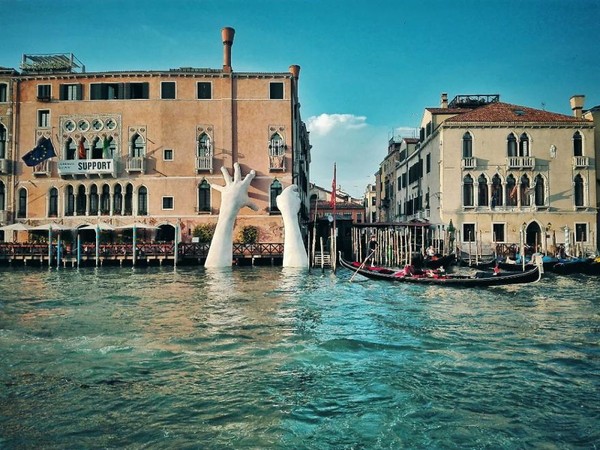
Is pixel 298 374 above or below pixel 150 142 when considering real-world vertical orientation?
below

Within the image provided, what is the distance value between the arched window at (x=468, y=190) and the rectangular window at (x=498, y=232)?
1.77m

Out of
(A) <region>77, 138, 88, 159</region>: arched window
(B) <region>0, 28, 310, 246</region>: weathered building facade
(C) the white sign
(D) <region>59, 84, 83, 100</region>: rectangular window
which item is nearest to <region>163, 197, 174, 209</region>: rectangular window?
(B) <region>0, 28, 310, 246</region>: weathered building facade

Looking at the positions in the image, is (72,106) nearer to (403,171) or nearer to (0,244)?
(0,244)

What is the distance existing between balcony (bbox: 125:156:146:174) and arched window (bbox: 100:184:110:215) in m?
1.82

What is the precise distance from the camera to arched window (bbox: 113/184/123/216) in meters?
28.9

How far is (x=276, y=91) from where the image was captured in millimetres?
29094

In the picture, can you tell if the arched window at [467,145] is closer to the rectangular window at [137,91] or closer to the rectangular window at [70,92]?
the rectangular window at [137,91]

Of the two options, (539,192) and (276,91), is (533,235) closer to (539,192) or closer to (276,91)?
(539,192)

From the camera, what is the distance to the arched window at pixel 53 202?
95.7 feet

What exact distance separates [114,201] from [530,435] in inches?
1091

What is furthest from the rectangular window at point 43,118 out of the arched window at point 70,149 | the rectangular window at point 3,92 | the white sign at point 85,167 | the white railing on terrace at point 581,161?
the white railing on terrace at point 581,161

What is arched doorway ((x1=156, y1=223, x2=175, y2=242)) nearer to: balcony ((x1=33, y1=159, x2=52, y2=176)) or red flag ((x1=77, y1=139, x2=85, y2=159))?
red flag ((x1=77, y1=139, x2=85, y2=159))

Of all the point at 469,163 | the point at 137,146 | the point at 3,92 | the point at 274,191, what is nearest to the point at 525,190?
the point at 469,163

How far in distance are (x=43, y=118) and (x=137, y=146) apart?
5785mm
